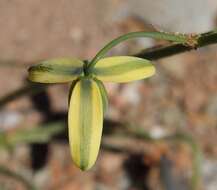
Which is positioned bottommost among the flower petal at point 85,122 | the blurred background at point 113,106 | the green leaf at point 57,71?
the flower petal at point 85,122

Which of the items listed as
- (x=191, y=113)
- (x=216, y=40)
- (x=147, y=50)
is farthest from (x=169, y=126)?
(x=216, y=40)

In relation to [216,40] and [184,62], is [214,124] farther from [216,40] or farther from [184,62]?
[216,40]

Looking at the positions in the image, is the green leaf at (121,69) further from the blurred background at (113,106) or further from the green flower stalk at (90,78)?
the blurred background at (113,106)

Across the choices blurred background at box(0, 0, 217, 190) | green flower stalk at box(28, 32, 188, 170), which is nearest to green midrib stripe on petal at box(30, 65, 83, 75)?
green flower stalk at box(28, 32, 188, 170)

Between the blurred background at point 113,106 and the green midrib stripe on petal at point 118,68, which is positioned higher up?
the blurred background at point 113,106

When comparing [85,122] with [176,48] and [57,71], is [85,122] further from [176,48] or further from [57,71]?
[176,48]

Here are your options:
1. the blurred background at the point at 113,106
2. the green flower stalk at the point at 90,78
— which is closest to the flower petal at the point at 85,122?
the green flower stalk at the point at 90,78

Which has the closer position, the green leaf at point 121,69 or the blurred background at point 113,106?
the green leaf at point 121,69
